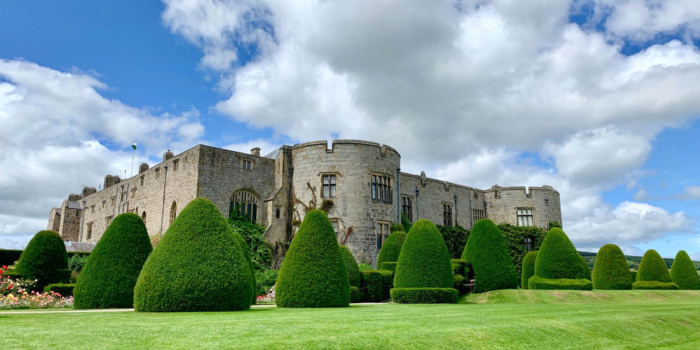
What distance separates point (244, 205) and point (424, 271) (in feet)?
40.5

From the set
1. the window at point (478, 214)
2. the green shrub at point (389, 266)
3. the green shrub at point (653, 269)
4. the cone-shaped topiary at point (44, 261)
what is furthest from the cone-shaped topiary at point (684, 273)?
the cone-shaped topiary at point (44, 261)

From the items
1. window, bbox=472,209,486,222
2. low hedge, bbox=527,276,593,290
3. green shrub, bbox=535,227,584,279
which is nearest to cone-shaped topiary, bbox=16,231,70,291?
low hedge, bbox=527,276,593,290

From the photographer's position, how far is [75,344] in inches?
247

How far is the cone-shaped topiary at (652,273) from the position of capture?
86.8 ft

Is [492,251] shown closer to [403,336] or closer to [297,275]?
[297,275]

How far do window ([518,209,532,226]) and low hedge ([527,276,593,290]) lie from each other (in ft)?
56.9

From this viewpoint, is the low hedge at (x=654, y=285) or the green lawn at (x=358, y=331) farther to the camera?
the low hedge at (x=654, y=285)

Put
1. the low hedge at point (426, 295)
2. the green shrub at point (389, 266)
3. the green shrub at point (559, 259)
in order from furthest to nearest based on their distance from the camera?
the green shrub at point (559, 259), the green shrub at point (389, 266), the low hedge at point (426, 295)

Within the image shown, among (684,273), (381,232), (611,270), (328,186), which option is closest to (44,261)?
(328,186)

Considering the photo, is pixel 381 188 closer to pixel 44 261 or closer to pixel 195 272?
pixel 44 261

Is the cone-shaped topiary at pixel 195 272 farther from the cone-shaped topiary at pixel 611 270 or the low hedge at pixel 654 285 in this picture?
the low hedge at pixel 654 285

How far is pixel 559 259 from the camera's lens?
2242 cm

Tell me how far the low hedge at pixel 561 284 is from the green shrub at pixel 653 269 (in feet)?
27.1

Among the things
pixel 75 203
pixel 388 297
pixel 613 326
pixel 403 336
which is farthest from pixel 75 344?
pixel 75 203
